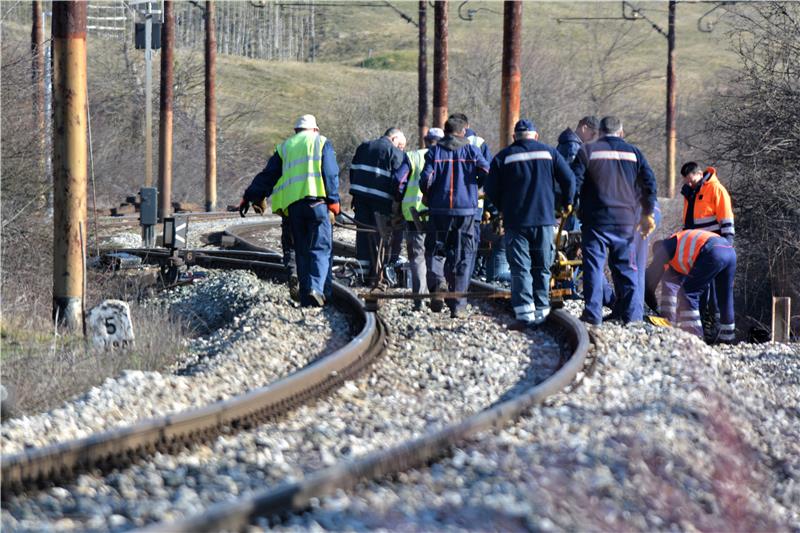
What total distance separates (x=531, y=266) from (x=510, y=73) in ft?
25.6

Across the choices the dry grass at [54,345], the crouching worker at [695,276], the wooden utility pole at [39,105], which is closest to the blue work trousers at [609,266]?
the crouching worker at [695,276]

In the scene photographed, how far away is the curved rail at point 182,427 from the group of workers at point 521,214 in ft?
7.76

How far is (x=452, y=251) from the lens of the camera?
1296 cm

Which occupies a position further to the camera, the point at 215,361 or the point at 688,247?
the point at 688,247

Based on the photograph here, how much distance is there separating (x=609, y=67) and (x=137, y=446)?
92974 mm

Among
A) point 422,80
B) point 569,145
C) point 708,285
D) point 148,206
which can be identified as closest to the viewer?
point 708,285

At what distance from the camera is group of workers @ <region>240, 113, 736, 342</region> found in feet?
40.3

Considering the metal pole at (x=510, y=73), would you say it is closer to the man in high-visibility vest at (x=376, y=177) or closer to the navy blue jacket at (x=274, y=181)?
the man in high-visibility vest at (x=376, y=177)

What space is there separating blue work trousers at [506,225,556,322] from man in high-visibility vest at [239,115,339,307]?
2.09 m

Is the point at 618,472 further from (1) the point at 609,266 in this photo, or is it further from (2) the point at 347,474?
(1) the point at 609,266

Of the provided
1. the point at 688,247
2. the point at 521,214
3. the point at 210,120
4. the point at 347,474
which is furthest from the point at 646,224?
the point at 210,120

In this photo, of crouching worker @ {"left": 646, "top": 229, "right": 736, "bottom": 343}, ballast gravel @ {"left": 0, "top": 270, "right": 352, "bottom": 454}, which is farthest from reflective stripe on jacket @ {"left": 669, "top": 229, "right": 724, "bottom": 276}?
ballast gravel @ {"left": 0, "top": 270, "right": 352, "bottom": 454}

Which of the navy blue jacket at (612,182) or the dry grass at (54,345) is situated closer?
the dry grass at (54,345)

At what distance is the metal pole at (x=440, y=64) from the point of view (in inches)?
1068
